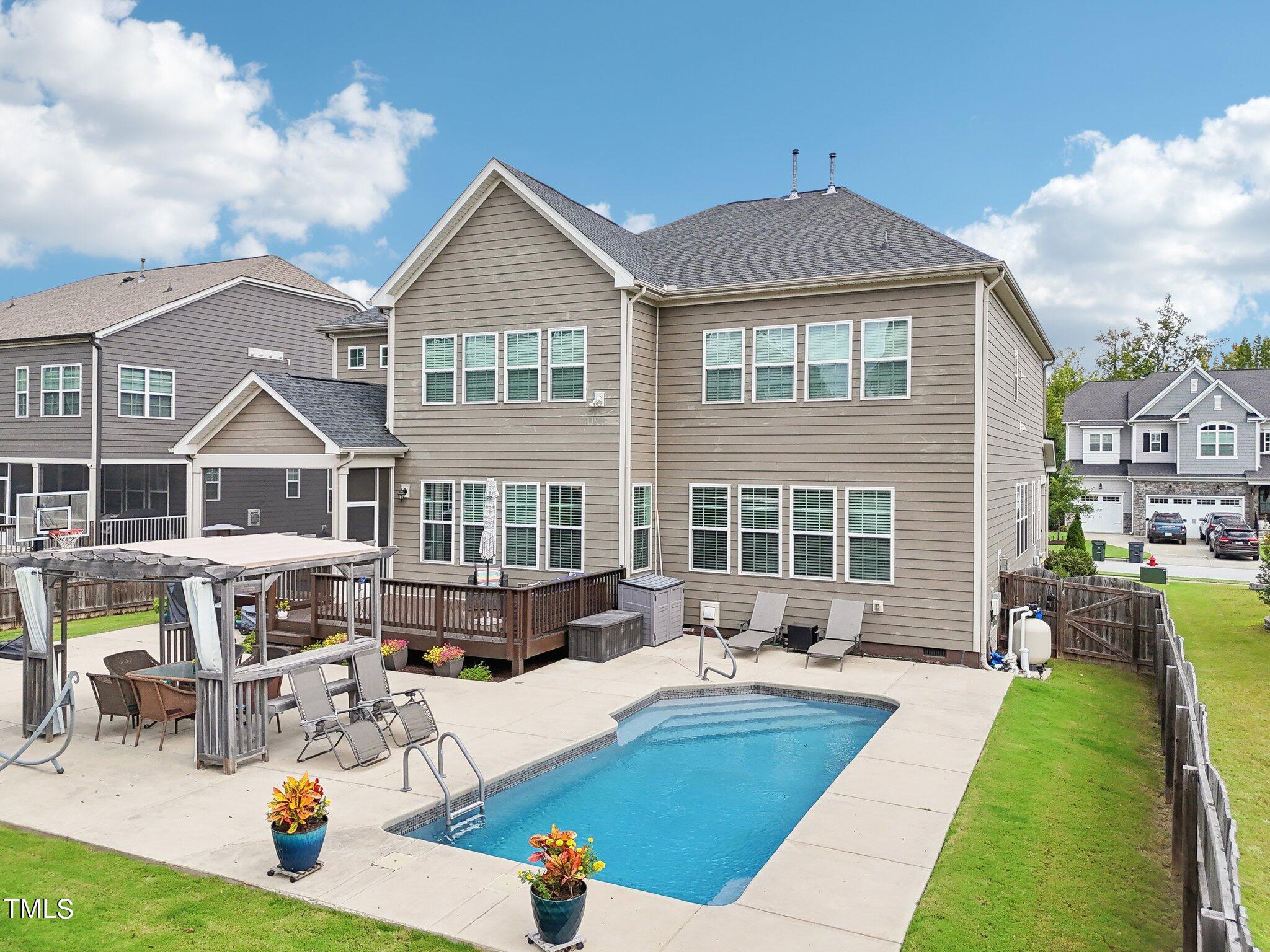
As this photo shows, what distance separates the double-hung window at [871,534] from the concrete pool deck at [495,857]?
7.59ft

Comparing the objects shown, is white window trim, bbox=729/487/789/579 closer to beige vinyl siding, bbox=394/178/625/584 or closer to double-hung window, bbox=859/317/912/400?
double-hung window, bbox=859/317/912/400

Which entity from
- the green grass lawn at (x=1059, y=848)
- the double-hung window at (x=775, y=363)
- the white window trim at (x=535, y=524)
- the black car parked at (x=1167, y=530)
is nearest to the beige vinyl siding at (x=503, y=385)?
the white window trim at (x=535, y=524)

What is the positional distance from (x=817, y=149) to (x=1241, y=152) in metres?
38.2

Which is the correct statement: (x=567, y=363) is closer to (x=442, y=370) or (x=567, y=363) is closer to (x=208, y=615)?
(x=442, y=370)

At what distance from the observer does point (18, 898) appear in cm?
565

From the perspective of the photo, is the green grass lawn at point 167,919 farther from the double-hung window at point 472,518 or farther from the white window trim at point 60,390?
the white window trim at point 60,390

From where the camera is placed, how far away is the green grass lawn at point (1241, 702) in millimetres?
6809

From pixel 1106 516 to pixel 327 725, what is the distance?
1756 inches

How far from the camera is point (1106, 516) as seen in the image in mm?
44031

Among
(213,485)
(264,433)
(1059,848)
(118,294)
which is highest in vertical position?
(118,294)

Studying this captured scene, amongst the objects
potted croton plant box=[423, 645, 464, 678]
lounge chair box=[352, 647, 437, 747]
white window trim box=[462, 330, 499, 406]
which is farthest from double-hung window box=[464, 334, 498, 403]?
lounge chair box=[352, 647, 437, 747]

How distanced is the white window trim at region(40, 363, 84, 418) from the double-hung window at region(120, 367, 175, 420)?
908mm

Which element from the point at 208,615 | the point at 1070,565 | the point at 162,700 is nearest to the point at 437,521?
the point at 162,700

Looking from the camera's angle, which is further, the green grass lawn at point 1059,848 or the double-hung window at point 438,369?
the double-hung window at point 438,369
